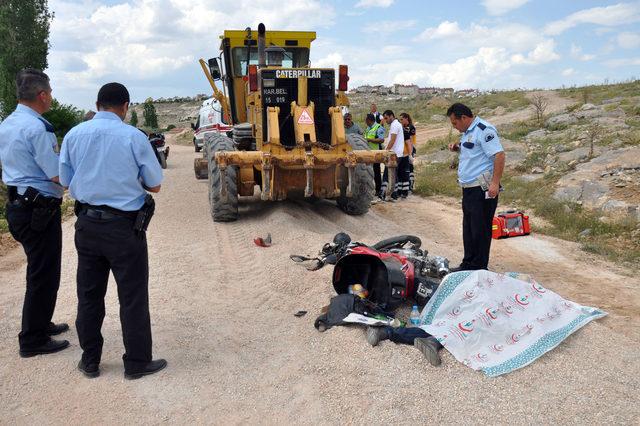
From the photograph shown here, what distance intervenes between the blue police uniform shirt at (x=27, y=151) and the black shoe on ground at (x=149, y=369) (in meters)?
1.45

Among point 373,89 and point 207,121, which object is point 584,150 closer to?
point 207,121

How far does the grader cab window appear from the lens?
995cm

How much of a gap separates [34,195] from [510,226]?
6773 mm

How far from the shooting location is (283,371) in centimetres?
399

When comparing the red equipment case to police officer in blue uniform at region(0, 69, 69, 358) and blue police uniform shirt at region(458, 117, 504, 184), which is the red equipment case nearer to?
blue police uniform shirt at region(458, 117, 504, 184)

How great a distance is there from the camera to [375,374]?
381 cm

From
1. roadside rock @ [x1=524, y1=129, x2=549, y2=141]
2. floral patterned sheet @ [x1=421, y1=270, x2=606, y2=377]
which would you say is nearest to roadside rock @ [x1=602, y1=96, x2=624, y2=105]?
roadside rock @ [x1=524, y1=129, x2=549, y2=141]

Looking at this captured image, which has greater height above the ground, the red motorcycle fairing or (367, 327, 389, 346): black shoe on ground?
the red motorcycle fairing

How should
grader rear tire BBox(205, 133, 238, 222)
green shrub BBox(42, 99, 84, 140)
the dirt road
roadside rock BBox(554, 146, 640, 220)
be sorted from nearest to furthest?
1. the dirt road
2. grader rear tire BBox(205, 133, 238, 222)
3. roadside rock BBox(554, 146, 640, 220)
4. green shrub BBox(42, 99, 84, 140)

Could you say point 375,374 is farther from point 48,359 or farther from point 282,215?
point 282,215

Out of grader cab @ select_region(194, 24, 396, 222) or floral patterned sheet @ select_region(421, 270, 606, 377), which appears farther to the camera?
grader cab @ select_region(194, 24, 396, 222)

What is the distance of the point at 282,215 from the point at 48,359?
4.56 meters

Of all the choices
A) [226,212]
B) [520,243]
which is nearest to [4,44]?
[226,212]

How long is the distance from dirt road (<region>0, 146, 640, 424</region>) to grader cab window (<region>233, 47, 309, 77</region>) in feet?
16.0
